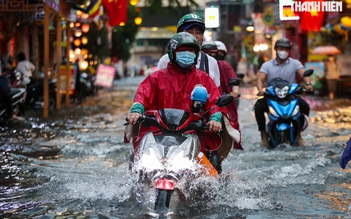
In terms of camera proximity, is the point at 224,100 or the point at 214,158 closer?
the point at 224,100

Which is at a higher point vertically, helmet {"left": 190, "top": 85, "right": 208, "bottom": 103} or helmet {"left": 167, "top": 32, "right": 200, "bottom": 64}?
helmet {"left": 167, "top": 32, "right": 200, "bottom": 64}

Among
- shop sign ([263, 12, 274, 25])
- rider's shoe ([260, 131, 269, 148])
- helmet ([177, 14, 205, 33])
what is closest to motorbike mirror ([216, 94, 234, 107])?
helmet ([177, 14, 205, 33])

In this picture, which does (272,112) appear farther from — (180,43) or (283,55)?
(180,43)

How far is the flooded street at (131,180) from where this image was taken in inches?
222

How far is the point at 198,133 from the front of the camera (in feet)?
18.8

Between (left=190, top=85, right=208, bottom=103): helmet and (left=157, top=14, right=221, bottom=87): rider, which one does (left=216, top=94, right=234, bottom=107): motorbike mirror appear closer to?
(left=190, top=85, right=208, bottom=103): helmet

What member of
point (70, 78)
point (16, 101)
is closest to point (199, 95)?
point (16, 101)

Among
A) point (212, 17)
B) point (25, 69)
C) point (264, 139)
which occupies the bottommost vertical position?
point (264, 139)

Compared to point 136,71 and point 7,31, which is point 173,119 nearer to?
point 7,31

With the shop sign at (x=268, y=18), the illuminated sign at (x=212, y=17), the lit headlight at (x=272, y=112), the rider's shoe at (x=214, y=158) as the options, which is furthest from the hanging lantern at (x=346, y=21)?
the rider's shoe at (x=214, y=158)

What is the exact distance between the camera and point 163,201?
493 cm

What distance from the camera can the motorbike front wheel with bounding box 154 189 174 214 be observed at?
4.93m

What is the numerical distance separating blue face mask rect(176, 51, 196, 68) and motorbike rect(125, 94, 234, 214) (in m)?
0.45

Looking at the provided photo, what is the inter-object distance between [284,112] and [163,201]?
493cm
